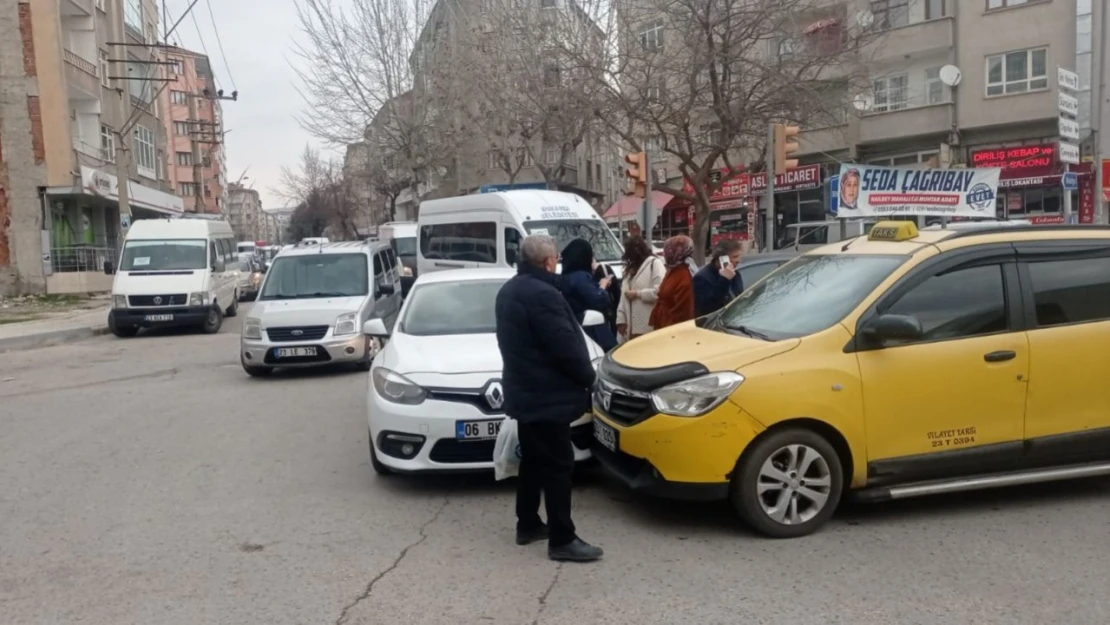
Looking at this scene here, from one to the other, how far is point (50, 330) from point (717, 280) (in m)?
17.7

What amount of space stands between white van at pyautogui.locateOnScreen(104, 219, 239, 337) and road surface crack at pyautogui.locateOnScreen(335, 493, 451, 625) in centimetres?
1487

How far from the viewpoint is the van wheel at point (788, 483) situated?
5285 mm

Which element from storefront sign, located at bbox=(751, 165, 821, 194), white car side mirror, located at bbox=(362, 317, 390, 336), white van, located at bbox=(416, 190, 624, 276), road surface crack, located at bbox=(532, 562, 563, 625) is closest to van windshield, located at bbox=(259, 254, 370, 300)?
white van, located at bbox=(416, 190, 624, 276)

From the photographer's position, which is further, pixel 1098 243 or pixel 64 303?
pixel 64 303

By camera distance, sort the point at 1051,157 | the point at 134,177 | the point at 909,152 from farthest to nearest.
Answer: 1. the point at 134,177
2. the point at 909,152
3. the point at 1051,157

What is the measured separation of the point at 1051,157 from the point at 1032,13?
4706 millimetres

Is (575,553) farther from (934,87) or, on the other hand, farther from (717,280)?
(934,87)

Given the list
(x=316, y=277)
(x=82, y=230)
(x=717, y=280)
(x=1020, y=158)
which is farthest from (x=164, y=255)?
(x=1020, y=158)

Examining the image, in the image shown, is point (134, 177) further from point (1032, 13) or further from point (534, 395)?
point (534, 395)

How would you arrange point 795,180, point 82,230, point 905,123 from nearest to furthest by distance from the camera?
1. point 905,123
2. point 795,180
3. point 82,230

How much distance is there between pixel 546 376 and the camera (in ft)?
16.3

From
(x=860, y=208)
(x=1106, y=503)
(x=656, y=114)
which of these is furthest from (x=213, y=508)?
(x=656, y=114)

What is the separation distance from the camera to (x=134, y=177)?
Answer: 41688 millimetres

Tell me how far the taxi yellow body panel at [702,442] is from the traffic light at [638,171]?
451 inches
